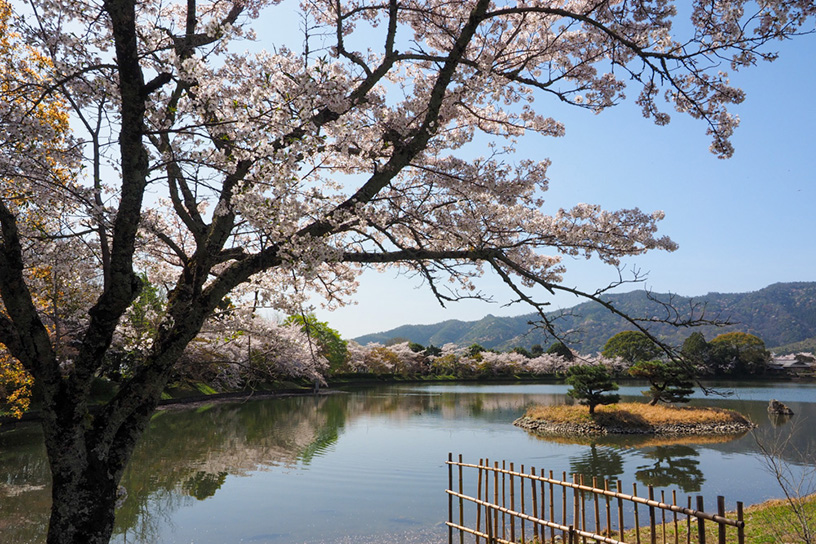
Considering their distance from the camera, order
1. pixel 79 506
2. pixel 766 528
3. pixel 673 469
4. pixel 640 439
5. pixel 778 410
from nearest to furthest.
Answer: pixel 79 506, pixel 766 528, pixel 673 469, pixel 640 439, pixel 778 410

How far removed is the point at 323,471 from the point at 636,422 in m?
13.4

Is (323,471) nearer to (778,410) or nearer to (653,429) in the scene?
(653,429)

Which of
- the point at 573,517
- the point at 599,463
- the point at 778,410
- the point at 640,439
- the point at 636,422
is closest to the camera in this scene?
the point at 573,517

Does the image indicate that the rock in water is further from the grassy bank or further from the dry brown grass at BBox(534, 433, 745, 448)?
the grassy bank

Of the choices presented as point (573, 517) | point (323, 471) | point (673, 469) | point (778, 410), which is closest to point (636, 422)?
point (673, 469)

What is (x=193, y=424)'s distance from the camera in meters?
20.9

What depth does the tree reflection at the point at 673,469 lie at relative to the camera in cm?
1239

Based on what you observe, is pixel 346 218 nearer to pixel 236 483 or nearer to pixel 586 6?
pixel 586 6

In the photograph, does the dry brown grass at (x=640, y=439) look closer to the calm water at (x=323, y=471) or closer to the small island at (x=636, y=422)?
the calm water at (x=323, y=471)

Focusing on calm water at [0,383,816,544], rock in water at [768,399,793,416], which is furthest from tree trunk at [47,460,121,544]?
rock in water at [768,399,793,416]

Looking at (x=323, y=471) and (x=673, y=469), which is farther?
(x=673, y=469)

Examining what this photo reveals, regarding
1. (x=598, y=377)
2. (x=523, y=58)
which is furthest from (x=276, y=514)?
(x=598, y=377)

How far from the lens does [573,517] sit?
762 cm

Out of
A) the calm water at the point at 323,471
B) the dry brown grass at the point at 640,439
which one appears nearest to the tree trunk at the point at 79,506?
the calm water at the point at 323,471
